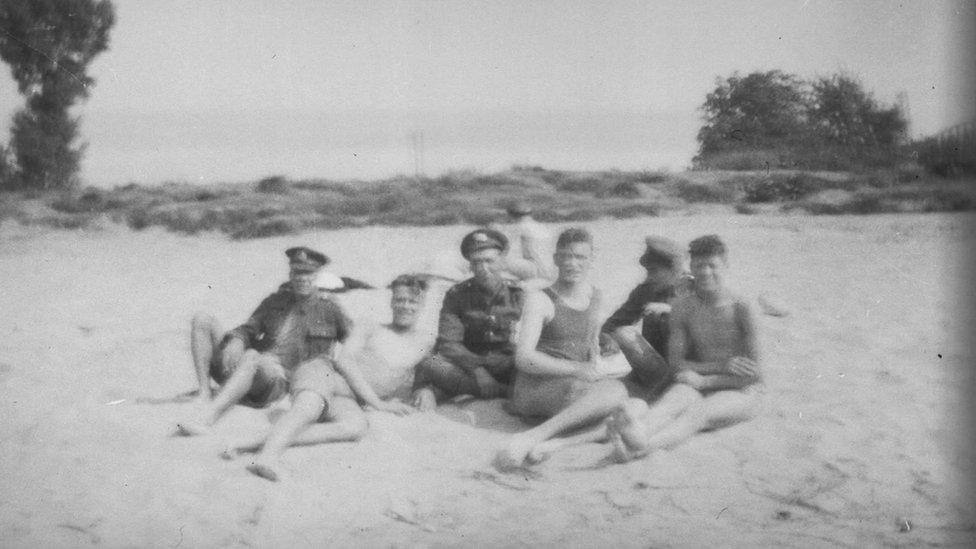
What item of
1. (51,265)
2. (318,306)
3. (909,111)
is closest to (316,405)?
(318,306)

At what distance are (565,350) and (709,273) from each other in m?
0.81

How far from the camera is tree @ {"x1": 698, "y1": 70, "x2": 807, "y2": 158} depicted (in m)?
6.29

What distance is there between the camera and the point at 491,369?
5.66 meters

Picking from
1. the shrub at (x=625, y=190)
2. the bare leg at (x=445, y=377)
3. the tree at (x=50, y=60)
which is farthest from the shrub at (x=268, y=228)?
the shrub at (x=625, y=190)

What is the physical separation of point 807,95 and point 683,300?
5.29ft

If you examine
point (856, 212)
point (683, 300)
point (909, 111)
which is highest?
point (909, 111)

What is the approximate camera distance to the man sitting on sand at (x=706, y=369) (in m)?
5.32

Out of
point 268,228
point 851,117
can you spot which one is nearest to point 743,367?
point 851,117

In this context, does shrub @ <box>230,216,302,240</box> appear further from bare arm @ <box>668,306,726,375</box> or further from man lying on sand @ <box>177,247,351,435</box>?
bare arm @ <box>668,306,726,375</box>

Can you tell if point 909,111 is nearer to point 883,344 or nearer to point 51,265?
point 883,344

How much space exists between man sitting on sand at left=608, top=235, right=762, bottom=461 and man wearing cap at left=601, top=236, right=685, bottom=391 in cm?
8

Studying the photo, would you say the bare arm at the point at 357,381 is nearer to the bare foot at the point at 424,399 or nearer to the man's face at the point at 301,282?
the bare foot at the point at 424,399

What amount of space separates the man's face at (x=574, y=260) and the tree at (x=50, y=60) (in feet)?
9.49

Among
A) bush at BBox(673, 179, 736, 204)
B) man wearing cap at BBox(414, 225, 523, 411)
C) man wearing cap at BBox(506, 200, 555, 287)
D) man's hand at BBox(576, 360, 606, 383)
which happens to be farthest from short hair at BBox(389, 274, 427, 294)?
bush at BBox(673, 179, 736, 204)
